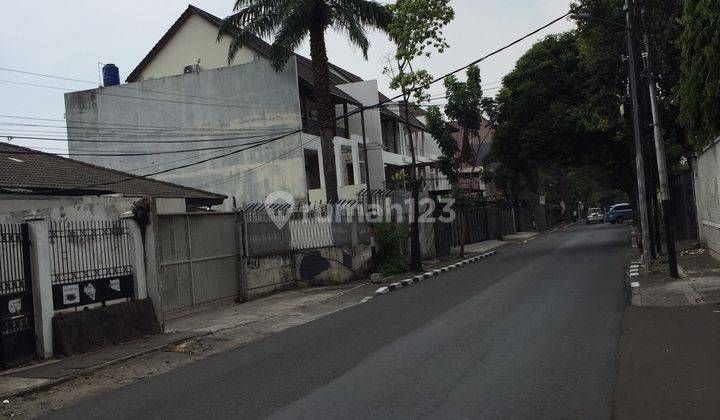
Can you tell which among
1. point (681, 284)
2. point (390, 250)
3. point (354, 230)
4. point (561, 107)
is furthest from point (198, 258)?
point (561, 107)

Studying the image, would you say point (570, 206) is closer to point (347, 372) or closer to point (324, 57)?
point (324, 57)

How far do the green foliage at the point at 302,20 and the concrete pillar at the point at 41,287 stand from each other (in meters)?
14.7

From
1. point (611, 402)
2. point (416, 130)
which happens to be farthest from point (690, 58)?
point (416, 130)

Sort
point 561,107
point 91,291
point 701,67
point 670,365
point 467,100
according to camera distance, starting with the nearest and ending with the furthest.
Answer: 1. point 670,365
2. point 701,67
3. point 91,291
4. point 561,107
5. point 467,100

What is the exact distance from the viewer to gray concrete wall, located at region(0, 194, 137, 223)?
11469 millimetres

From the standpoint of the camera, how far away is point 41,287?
1025cm

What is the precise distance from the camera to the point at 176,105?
30.4 metres

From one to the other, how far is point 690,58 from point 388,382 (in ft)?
26.9

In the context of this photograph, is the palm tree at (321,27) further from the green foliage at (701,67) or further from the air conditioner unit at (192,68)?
the green foliage at (701,67)

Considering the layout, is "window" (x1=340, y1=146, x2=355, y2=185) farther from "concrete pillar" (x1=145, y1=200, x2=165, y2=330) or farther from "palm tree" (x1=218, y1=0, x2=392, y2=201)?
"concrete pillar" (x1=145, y1=200, x2=165, y2=330)

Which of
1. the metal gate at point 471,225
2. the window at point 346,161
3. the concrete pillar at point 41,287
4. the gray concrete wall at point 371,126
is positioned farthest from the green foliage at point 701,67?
the metal gate at point 471,225

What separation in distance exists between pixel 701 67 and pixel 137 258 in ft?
34.1

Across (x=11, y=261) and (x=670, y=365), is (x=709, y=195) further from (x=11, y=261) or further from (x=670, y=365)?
(x=11, y=261)

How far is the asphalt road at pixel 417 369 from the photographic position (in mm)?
5996
